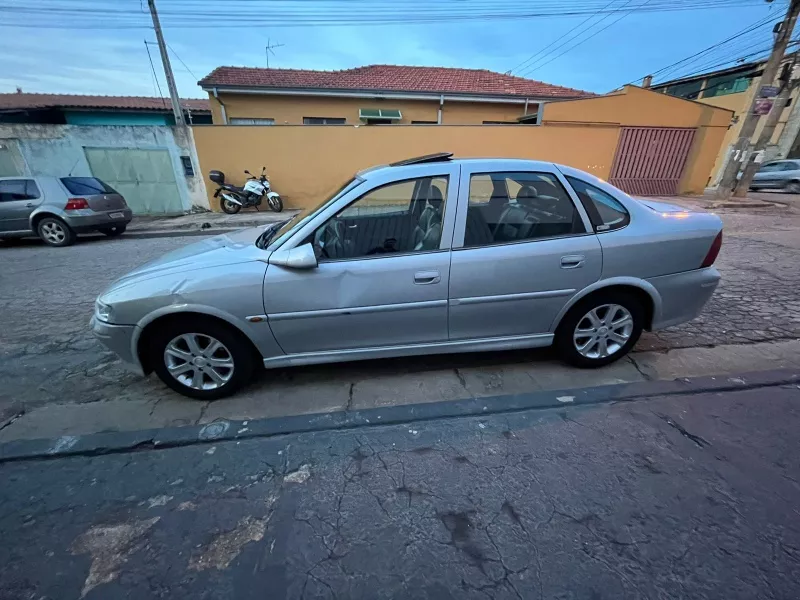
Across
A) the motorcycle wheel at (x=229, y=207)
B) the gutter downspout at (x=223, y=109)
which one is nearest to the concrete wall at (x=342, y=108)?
the gutter downspout at (x=223, y=109)

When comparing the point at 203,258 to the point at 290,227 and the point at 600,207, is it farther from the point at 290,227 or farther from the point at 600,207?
the point at 600,207

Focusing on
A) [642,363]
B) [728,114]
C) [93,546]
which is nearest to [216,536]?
[93,546]

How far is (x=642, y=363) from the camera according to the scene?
299 cm

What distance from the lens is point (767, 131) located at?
11359 millimetres

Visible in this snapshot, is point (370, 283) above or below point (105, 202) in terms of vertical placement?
above

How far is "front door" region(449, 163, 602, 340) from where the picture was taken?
2.50m

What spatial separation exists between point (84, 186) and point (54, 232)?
3.93 feet

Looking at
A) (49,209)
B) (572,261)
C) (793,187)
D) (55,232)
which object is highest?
(572,261)

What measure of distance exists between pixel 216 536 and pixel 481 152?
40.3 ft

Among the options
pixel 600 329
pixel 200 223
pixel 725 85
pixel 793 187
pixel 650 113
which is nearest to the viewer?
pixel 600 329

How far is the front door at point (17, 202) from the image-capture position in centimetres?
773

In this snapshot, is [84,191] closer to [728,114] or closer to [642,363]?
[642,363]

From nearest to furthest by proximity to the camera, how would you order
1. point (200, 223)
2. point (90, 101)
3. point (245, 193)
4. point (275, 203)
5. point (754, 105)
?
point (200, 223) < point (754, 105) < point (245, 193) < point (275, 203) < point (90, 101)

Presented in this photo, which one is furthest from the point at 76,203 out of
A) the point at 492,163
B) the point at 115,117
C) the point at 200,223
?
the point at 115,117
